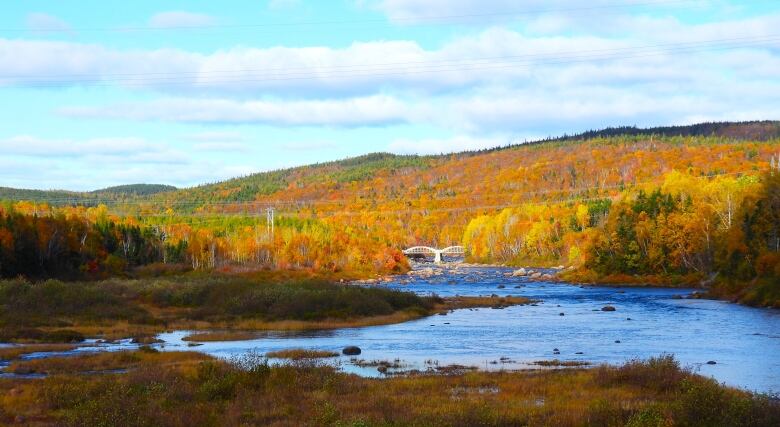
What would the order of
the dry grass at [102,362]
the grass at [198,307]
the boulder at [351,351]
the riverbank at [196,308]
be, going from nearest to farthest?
the dry grass at [102,362]
the boulder at [351,351]
the riverbank at [196,308]
the grass at [198,307]

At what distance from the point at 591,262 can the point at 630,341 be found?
3606 inches

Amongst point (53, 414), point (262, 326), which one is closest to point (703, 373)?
point (53, 414)

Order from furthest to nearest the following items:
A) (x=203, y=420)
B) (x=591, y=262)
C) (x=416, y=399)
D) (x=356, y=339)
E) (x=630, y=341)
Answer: (x=591, y=262), (x=356, y=339), (x=630, y=341), (x=416, y=399), (x=203, y=420)

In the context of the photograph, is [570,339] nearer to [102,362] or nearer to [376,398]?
[376,398]

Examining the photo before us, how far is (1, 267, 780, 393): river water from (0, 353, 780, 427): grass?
19.2 ft

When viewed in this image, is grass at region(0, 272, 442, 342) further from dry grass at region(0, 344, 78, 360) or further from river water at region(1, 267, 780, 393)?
dry grass at region(0, 344, 78, 360)

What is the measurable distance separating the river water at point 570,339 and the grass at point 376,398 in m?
5.84

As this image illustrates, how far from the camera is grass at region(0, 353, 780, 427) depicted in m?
26.0

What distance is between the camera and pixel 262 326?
72.4 m

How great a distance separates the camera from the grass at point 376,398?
26.0 m

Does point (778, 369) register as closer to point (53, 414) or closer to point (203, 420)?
point (203, 420)

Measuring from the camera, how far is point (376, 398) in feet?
104

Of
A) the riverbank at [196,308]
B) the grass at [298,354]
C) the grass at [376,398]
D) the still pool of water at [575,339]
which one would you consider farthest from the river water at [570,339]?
the grass at [376,398]

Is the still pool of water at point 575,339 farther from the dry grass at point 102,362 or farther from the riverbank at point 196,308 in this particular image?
the riverbank at point 196,308
